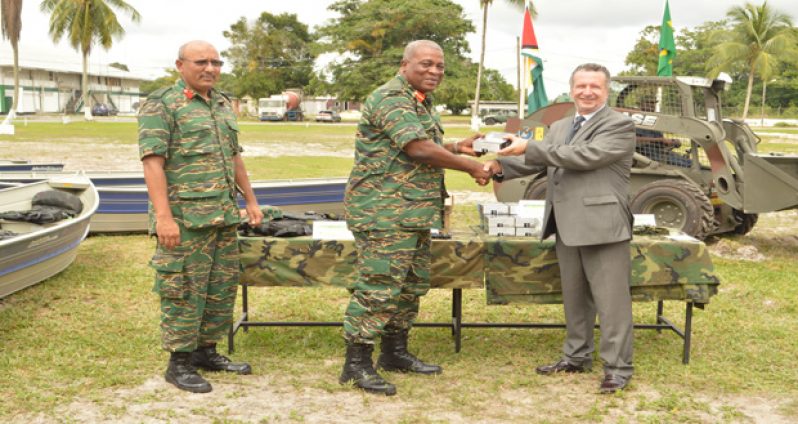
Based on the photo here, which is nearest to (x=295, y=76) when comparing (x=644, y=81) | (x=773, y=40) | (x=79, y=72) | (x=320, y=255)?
(x=79, y=72)

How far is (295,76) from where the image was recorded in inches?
2472

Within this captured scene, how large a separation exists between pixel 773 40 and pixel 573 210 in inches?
1800

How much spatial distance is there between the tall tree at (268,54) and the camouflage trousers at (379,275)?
5906cm

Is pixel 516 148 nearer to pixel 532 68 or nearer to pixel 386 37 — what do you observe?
pixel 532 68

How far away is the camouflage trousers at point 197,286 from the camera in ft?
13.0

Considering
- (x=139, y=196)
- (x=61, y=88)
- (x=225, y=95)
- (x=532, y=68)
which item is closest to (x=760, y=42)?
(x=532, y=68)

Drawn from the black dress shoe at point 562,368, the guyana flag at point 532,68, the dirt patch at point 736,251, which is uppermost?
the guyana flag at point 532,68

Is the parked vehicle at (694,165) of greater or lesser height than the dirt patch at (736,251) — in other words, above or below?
above

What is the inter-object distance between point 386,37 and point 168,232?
4729cm

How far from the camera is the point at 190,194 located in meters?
3.93

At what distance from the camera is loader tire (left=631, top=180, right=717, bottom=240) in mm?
8250

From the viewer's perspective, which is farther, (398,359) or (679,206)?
(679,206)

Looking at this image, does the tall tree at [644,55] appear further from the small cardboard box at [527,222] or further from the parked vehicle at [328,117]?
the small cardboard box at [527,222]

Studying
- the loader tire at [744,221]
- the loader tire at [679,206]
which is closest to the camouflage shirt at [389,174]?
the loader tire at [679,206]
